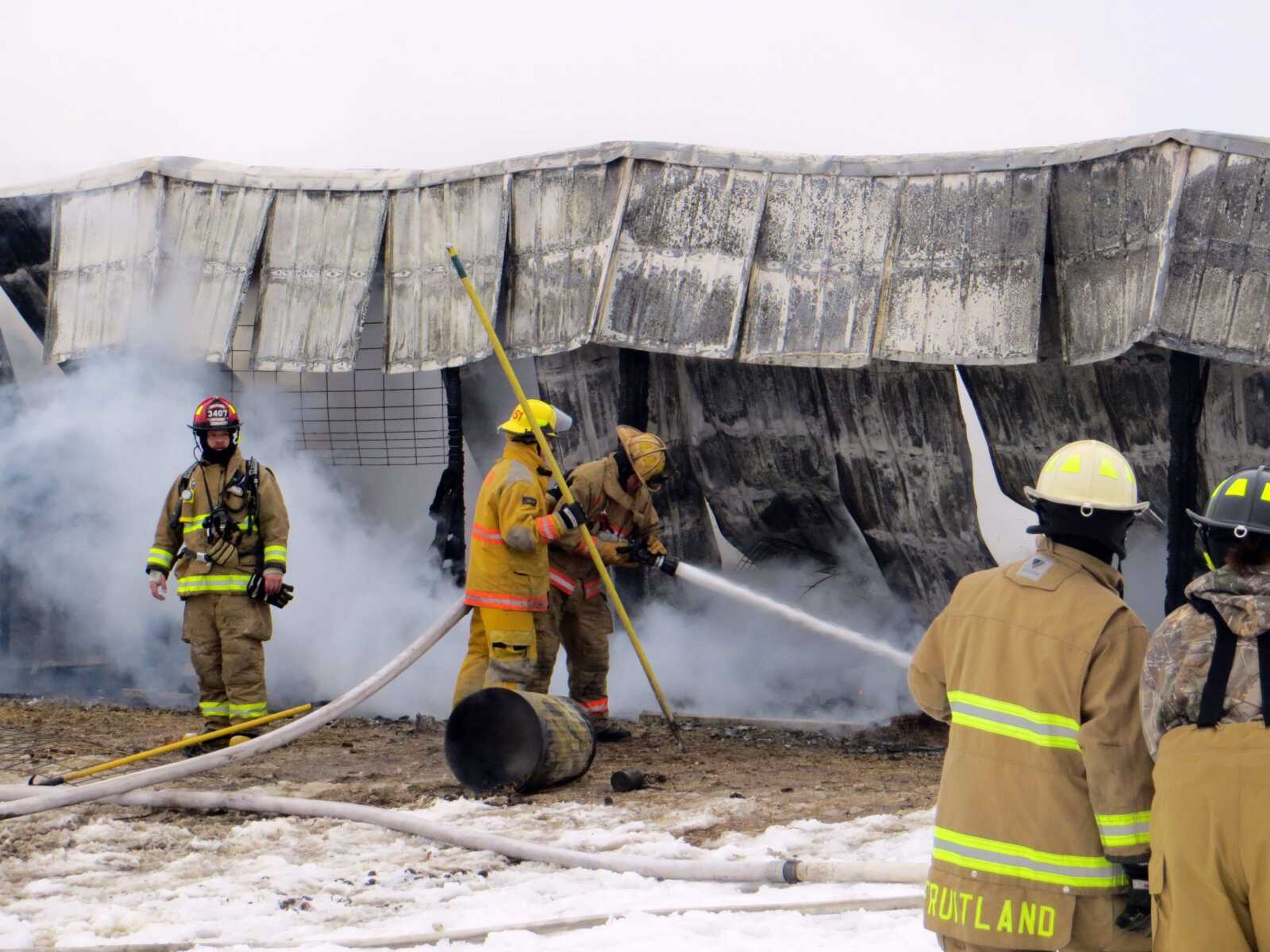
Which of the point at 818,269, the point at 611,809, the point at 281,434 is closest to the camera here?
the point at 611,809

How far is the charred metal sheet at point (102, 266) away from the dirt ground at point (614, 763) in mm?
2466

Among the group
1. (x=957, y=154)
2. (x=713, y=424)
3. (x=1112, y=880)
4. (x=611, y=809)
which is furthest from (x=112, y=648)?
(x=1112, y=880)

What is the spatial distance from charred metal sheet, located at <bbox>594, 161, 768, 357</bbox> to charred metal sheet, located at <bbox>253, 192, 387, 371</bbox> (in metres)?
1.74

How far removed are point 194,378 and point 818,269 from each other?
4.37 meters

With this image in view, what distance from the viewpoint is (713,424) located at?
9234 millimetres

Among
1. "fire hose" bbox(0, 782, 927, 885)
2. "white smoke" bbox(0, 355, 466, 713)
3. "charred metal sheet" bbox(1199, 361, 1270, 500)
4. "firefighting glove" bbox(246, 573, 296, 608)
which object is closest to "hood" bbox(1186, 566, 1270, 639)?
"fire hose" bbox(0, 782, 927, 885)

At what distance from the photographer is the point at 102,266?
9703mm

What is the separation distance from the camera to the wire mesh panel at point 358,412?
9.98m

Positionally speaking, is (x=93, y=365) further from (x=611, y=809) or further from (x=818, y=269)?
(x=611, y=809)

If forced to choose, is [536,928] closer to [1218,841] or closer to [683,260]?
[1218,841]

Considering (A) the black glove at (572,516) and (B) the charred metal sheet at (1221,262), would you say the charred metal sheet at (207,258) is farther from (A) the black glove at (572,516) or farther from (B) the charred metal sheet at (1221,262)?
(B) the charred metal sheet at (1221,262)

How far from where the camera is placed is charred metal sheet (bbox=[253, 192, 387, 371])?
30.1 ft

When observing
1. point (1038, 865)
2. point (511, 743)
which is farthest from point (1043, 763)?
point (511, 743)

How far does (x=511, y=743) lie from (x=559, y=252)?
3.36m
